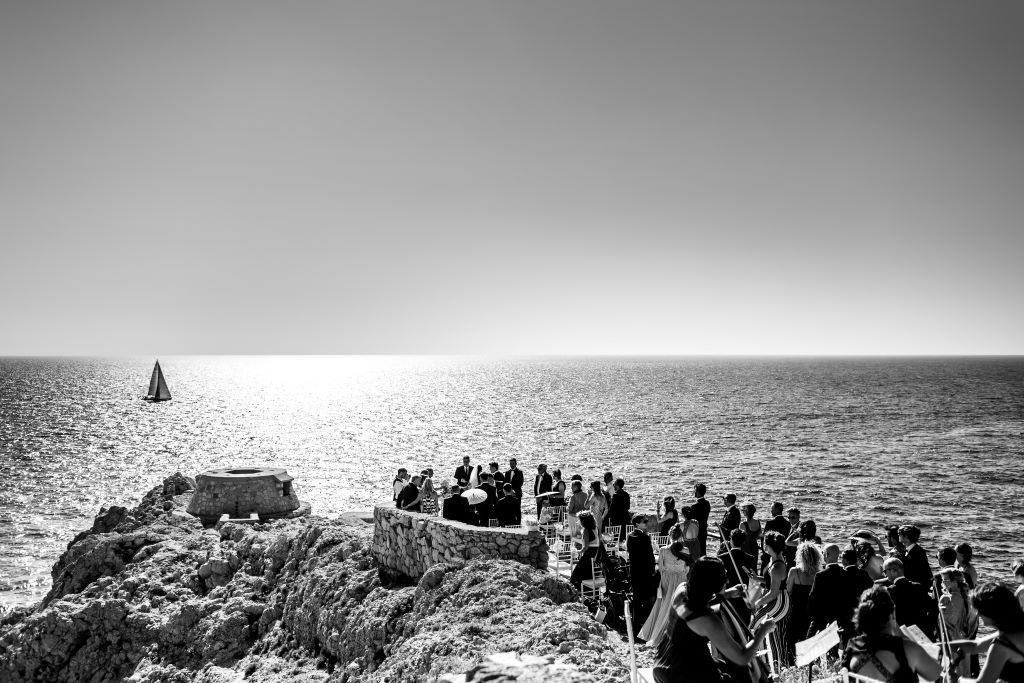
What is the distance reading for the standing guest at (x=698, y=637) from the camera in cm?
449

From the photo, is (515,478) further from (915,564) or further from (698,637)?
(698,637)

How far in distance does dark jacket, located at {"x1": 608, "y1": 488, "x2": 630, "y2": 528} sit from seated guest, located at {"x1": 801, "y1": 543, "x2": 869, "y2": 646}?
6128 millimetres

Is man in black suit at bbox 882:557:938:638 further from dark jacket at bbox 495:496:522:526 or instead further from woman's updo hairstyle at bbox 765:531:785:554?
dark jacket at bbox 495:496:522:526

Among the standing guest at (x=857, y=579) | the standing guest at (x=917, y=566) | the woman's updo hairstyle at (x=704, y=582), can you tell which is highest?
the woman's updo hairstyle at (x=704, y=582)

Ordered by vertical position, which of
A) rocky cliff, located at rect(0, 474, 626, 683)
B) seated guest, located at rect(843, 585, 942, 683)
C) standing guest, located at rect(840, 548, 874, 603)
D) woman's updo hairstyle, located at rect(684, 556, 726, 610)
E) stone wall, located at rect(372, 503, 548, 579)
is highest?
woman's updo hairstyle, located at rect(684, 556, 726, 610)

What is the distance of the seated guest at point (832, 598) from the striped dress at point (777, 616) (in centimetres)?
30

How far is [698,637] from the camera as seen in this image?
184 inches

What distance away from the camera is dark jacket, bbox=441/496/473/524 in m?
13.1

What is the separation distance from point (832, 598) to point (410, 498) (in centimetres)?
919

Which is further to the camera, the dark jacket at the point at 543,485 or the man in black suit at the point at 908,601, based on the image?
the dark jacket at the point at 543,485

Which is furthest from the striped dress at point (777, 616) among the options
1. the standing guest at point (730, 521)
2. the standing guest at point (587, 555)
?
the standing guest at point (730, 521)

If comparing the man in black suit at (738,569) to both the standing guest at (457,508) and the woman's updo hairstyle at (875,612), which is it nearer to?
the woman's updo hairstyle at (875,612)

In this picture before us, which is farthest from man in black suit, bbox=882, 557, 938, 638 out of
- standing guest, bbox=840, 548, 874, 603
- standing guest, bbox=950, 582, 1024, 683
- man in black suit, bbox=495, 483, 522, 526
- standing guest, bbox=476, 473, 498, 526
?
standing guest, bbox=476, 473, 498, 526

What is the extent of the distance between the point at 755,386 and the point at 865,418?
190 ft
